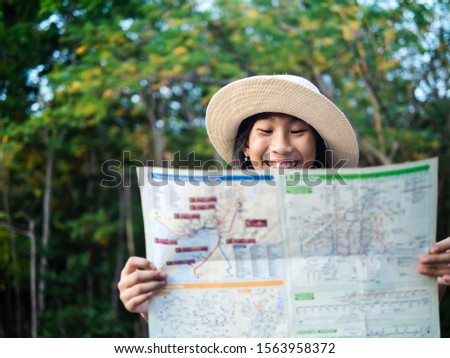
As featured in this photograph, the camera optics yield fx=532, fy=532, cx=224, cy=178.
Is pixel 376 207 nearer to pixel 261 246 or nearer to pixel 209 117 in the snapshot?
pixel 261 246

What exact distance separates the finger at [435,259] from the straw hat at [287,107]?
0.61 m

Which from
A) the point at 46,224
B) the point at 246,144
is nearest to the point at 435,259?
the point at 246,144

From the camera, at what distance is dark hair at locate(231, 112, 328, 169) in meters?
1.90

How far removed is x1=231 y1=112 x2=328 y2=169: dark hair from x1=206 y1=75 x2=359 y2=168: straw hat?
2 centimetres

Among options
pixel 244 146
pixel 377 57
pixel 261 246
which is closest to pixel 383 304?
pixel 261 246

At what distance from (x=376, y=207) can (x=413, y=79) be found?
3697 millimetres

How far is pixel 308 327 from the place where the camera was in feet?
4.59

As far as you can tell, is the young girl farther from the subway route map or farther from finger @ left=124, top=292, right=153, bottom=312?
the subway route map

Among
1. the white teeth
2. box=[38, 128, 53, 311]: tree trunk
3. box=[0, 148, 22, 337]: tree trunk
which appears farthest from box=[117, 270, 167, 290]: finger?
box=[38, 128, 53, 311]: tree trunk

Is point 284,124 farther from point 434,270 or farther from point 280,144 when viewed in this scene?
point 434,270

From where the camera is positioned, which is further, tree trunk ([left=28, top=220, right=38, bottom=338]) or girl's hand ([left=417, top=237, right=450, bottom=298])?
tree trunk ([left=28, top=220, right=38, bottom=338])

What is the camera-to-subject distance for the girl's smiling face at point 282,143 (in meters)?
1.77

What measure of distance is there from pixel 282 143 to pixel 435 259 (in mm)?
631

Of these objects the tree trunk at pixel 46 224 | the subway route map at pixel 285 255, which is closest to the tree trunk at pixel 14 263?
the tree trunk at pixel 46 224
